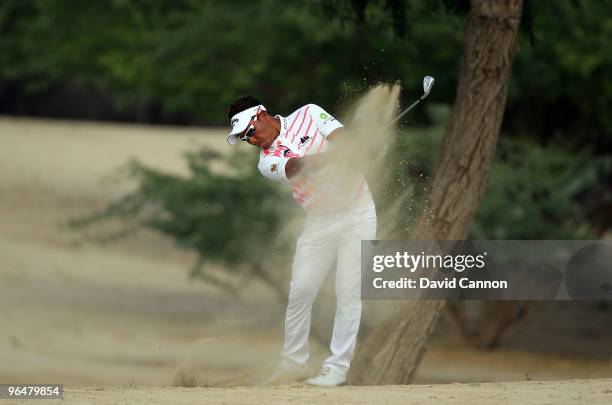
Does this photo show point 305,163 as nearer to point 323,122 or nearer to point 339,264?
point 323,122

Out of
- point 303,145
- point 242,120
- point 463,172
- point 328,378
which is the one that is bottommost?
point 328,378

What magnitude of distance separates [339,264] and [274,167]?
0.82 meters

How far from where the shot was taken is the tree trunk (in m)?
10.7

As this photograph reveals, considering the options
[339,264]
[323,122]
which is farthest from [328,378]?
[323,122]

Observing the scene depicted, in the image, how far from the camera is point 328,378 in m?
8.92

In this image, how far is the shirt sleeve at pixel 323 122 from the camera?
863 centimetres

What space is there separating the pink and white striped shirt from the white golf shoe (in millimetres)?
1084

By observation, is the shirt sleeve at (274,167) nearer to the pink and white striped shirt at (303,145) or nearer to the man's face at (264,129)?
the pink and white striped shirt at (303,145)

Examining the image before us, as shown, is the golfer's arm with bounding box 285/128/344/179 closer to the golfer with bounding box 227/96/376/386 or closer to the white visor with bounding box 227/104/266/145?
the golfer with bounding box 227/96/376/386

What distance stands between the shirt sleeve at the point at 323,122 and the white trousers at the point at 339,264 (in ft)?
1.68

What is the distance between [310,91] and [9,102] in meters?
26.8

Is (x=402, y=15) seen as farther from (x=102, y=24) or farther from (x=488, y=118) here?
(x=102, y=24)

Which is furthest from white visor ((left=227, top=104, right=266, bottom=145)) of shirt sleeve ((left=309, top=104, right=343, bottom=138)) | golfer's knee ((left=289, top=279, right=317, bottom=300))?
golfer's knee ((left=289, top=279, right=317, bottom=300))

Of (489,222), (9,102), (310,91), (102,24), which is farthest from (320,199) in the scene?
(9,102)
